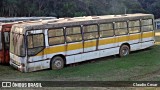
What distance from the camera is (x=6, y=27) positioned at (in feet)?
52.7

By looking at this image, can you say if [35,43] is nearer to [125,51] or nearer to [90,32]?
[90,32]

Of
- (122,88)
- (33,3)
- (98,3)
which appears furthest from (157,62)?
(98,3)

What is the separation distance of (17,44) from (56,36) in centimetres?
199

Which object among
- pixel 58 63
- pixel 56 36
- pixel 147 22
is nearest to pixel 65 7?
pixel 147 22

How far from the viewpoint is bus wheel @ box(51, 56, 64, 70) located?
49.4 feet

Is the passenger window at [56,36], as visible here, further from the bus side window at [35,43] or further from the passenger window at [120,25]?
the passenger window at [120,25]

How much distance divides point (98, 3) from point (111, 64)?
199 feet

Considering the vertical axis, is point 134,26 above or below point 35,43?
above

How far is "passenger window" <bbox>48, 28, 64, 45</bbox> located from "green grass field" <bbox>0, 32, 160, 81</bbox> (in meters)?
1.42

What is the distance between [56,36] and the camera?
15.2 meters

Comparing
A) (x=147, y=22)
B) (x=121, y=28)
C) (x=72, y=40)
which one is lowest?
(x=72, y=40)

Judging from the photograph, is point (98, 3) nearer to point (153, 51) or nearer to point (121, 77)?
point (153, 51)

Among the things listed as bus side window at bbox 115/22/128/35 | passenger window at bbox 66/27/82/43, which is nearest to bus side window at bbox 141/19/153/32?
bus side window at bbox 115/22/128/35

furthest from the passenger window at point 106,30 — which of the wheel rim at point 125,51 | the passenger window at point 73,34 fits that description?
the passenger window at point 73,34
